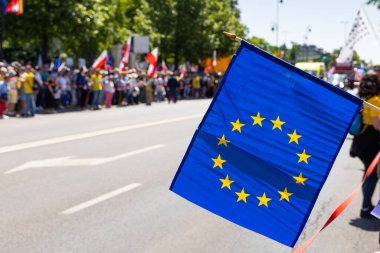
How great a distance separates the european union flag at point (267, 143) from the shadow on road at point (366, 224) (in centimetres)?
337

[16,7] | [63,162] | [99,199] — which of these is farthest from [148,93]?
[99,199]

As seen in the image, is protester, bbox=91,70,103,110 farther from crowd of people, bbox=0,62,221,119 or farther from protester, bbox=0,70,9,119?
protester, bbox=0,70,9,119

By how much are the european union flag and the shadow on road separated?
11.1ft

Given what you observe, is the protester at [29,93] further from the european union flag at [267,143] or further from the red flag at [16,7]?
the european union flag at [267,143]

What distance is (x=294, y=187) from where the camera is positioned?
3.89 metres

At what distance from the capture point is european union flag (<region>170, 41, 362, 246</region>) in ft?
12.6

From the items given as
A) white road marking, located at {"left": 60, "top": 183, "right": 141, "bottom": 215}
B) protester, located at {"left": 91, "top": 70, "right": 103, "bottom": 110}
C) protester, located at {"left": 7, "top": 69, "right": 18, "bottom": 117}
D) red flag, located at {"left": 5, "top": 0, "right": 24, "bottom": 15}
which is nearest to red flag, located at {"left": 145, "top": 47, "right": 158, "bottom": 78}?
protester, located at {"left": 91, "top": 70, "right": 103, "bottom": 110}

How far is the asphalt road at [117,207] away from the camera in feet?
20.0

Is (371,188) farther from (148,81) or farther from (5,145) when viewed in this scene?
(148,81)

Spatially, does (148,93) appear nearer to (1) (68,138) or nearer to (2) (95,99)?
(2) (95,99)

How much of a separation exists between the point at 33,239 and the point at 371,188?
13.2 feet

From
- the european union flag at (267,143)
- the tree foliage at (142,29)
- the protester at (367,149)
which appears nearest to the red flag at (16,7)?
the tree foliage at (142,29)

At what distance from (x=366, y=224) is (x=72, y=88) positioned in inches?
799

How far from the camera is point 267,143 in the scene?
12.9 feet
